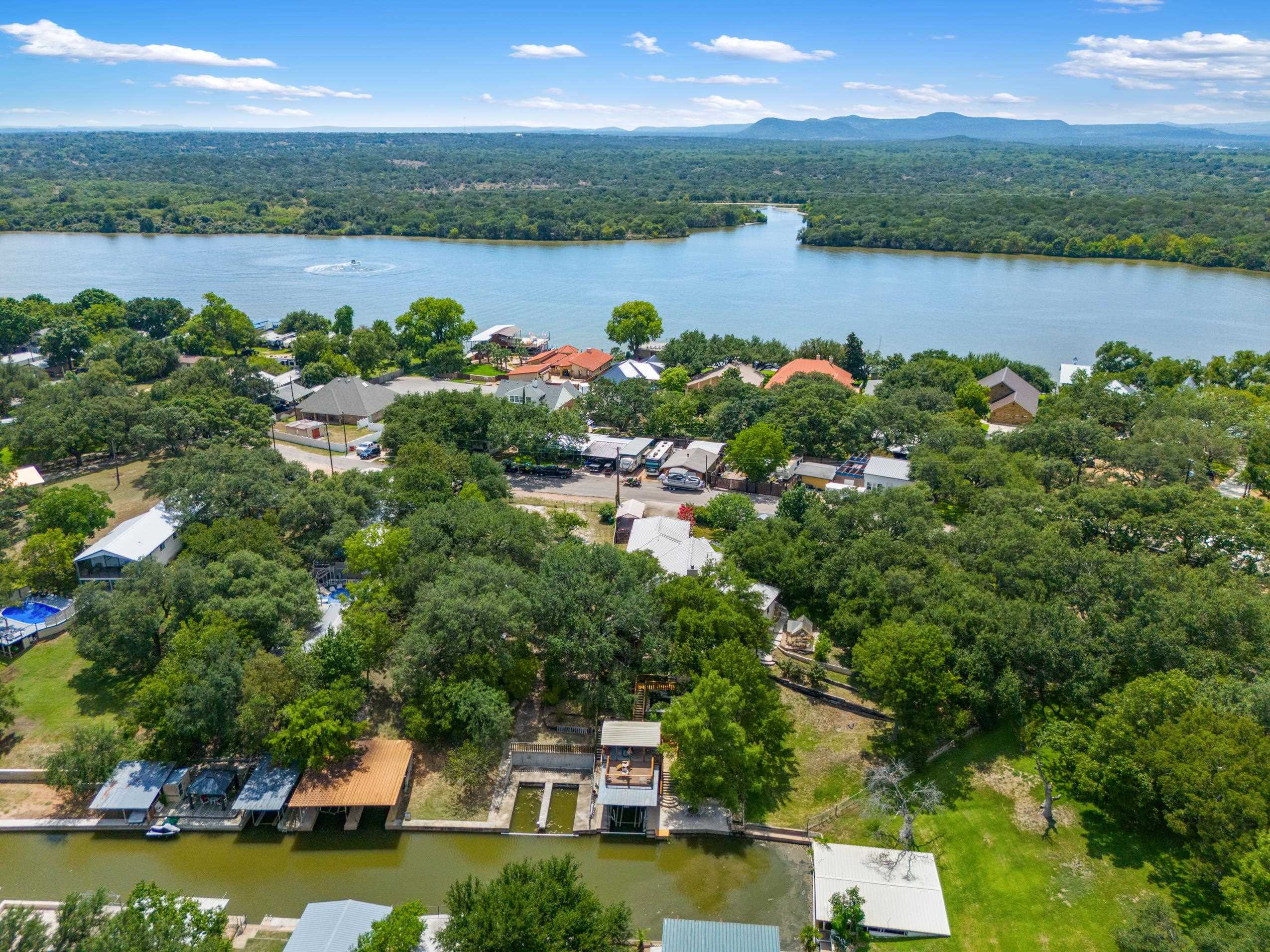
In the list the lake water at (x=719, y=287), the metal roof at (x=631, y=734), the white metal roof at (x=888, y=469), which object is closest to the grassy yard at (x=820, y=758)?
the metal roof at (x=631, y=734)

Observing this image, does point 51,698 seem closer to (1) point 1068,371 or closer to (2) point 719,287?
(1) point 1068,371

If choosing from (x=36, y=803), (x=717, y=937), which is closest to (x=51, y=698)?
(x=36, y=803)

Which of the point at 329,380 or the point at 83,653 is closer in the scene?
the point at 83,653

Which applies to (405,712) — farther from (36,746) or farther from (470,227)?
(470,227)

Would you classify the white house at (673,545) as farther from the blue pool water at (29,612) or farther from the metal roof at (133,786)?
the blue pool water at (29,612)

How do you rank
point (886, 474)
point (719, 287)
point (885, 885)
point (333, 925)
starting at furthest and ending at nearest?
1. point (719, 287)
2. point (886, 474)
3. point (885, 885)
4. point (333, 925)

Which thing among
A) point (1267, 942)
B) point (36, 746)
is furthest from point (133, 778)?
point (1267, 942)

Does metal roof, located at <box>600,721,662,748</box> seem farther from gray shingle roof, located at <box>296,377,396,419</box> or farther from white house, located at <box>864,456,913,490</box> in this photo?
gray shingle roof, located at <box>296,377,396,419</box>
